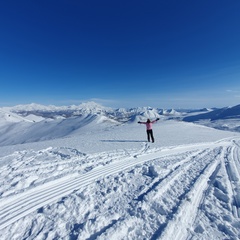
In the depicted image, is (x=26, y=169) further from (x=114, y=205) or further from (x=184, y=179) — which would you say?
(x=184, y=179)

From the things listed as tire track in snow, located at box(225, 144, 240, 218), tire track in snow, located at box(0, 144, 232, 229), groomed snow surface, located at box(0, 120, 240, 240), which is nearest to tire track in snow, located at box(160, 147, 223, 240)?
groomed snow surface, located at box(0, 120, 240, 240)

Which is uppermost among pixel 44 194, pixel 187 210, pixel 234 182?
pixel 44 194

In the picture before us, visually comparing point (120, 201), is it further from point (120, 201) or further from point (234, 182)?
point (234, 182)

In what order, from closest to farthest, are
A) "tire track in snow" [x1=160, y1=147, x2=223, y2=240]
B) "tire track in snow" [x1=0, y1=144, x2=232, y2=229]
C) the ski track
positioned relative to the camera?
"tire track in snow" [x1=160, y1=147, x2=223, y2=240]
the ski track
"tire track in snow" [x1=0, y1=144, x2=232, y2=229]

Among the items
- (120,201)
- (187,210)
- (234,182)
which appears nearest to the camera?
(187,210)

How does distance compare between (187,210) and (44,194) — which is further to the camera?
(44,194)

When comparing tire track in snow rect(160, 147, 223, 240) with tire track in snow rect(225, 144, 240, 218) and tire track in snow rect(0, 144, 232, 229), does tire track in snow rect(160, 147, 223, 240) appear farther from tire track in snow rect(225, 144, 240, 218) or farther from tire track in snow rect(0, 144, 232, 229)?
tire track in snow rect(0, 144, 232, 229)

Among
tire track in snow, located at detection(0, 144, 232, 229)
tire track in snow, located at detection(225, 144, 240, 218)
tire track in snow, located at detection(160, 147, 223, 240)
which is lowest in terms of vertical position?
tire track in snow, located at detection(225, 144, 240, 218)

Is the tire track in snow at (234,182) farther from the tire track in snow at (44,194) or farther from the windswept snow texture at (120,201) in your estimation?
the tire track in snow at (44,194)

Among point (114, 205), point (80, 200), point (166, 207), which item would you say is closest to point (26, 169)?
point (80, 200)

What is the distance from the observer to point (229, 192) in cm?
480

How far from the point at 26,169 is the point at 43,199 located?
122 inches

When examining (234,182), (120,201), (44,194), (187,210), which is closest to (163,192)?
(187,210)

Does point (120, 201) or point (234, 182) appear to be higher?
point (120, 201)
